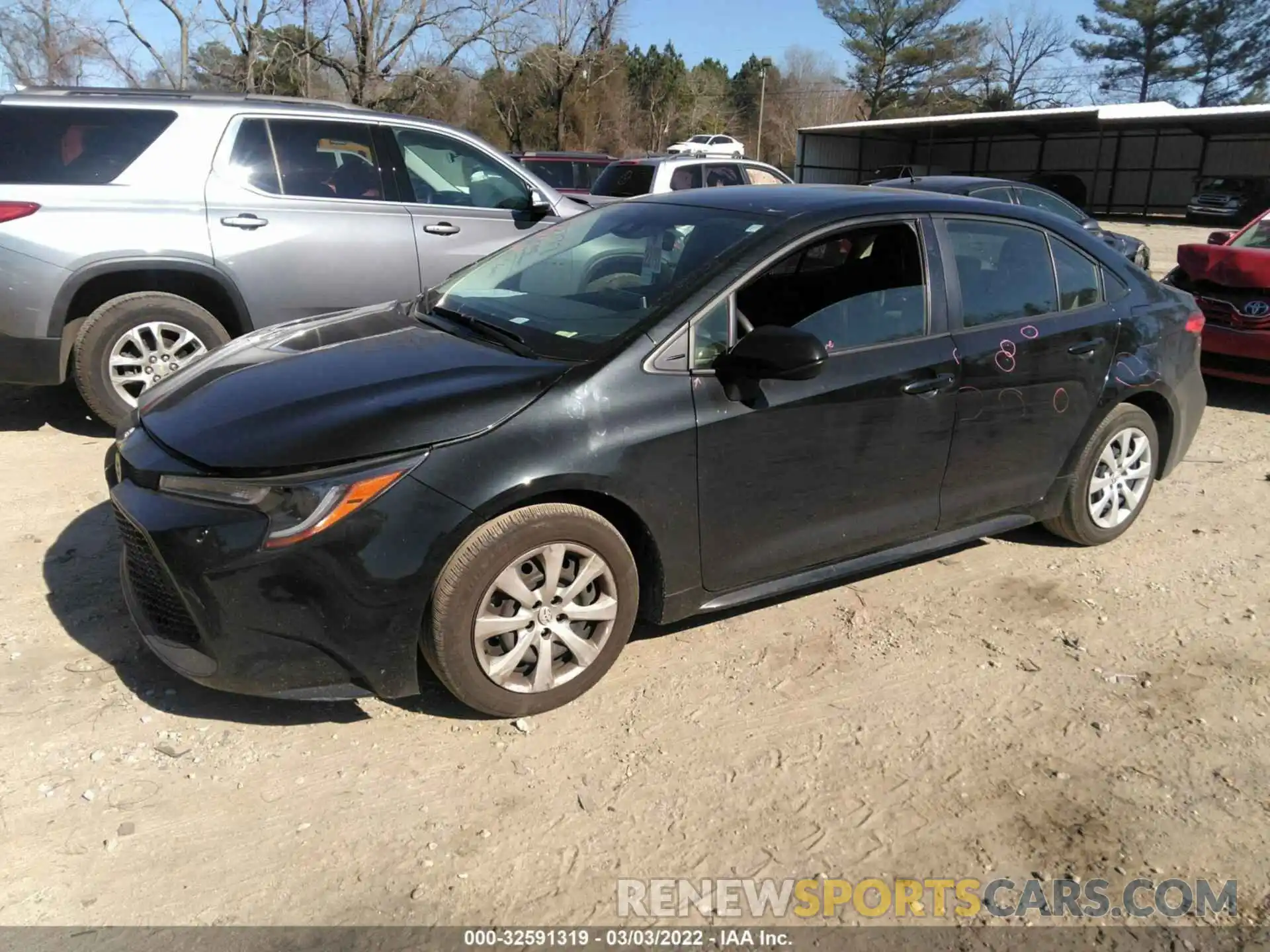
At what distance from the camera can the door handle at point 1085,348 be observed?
4.28 metres

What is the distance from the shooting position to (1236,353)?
725cm

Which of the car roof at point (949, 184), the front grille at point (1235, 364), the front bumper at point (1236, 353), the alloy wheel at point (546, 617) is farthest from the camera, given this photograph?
the car roof at point (949, 184)

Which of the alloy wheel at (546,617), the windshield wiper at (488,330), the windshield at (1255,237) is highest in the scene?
the windshield wiper at (488,330)

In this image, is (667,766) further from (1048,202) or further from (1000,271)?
(1048,202)

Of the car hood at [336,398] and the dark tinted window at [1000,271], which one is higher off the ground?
the dark tinted window at [1000,271]

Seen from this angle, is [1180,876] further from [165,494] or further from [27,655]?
[27,655]

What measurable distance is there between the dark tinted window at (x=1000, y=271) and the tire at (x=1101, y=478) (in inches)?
27.3

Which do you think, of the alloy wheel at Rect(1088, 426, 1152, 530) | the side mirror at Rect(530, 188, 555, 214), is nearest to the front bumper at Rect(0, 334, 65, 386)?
the side mirror at Rect(530, 188, 555, 214)

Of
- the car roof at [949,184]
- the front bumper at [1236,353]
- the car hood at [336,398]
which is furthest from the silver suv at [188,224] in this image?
the front bumper at [1236,353]

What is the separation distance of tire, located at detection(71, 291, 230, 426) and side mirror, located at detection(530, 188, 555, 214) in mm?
2205

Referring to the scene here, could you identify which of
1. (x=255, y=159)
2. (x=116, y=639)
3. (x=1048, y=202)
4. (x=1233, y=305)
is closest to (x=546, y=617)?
(x=116, y=639)

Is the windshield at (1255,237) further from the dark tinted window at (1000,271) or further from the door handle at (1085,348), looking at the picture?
the dark tinted window at (1000,271)

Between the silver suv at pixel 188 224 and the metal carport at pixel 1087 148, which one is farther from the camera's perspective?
the metal carport at pixel 1087 148

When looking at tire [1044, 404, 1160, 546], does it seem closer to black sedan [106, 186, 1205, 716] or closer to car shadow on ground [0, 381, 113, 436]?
black sedan [106, 186, 1205, 716]
